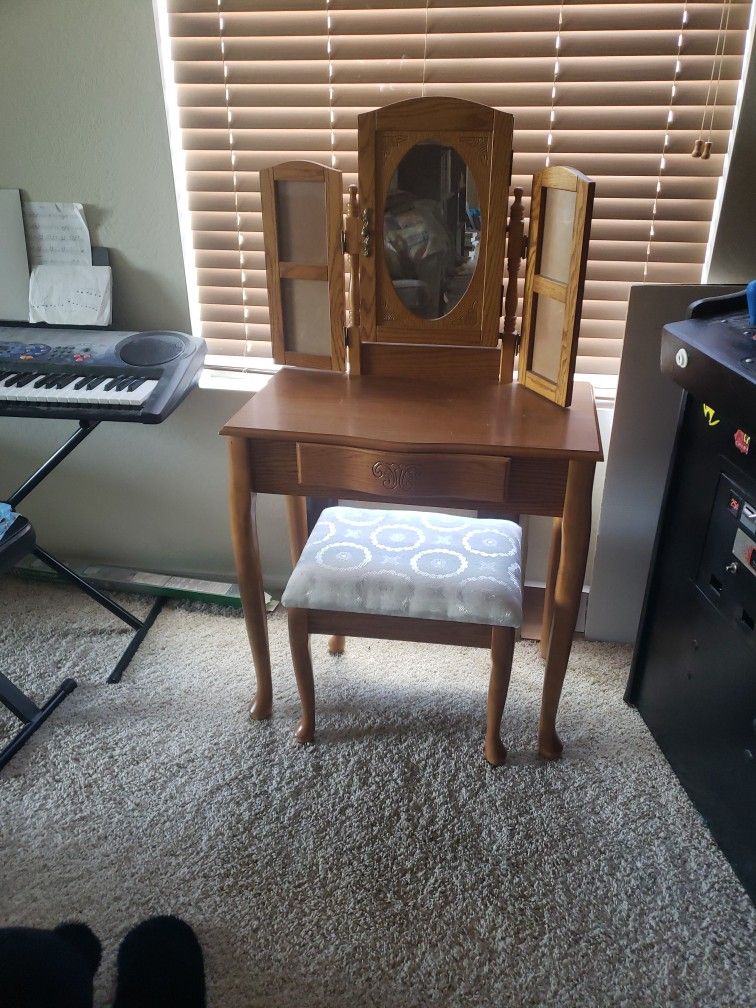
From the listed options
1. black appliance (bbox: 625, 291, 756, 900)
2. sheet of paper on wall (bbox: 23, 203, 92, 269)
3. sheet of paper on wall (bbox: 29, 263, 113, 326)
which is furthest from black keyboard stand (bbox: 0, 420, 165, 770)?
black appliance (bbox: 625, 291, 756, 900)

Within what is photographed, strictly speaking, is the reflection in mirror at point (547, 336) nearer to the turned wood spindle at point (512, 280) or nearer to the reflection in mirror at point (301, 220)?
the turned wood spindle at point (512, 280)

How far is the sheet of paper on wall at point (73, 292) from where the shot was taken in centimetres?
188

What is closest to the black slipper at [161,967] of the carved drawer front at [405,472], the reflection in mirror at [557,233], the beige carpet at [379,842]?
the beige carpet at [379,842]

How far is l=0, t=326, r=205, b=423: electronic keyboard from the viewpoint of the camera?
1625 mm

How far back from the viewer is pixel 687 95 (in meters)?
1.54

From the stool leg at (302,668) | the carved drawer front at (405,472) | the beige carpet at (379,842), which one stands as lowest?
the beige carpet at (379,842)

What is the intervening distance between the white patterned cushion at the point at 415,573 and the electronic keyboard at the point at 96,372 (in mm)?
495

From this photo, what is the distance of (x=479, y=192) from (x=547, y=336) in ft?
1.03

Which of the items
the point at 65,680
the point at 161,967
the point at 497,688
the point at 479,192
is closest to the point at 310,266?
the point at 479,192

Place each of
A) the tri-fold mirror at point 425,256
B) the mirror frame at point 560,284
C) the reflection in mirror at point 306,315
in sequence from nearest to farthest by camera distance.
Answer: the mirror frame at point 560,284
the tri-fold mirror at point 425,256
the reflection in mirror at point 306,315

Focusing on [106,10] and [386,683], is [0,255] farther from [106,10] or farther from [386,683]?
[386,683]

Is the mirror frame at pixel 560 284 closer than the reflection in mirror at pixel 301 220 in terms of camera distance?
Yes

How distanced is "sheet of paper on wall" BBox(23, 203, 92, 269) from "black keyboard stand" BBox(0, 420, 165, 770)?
1.49ft

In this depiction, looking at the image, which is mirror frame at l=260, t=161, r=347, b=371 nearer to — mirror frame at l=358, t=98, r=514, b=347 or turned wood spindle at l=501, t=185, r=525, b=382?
mirror frame at l=358, t=98, r=514, b=347
